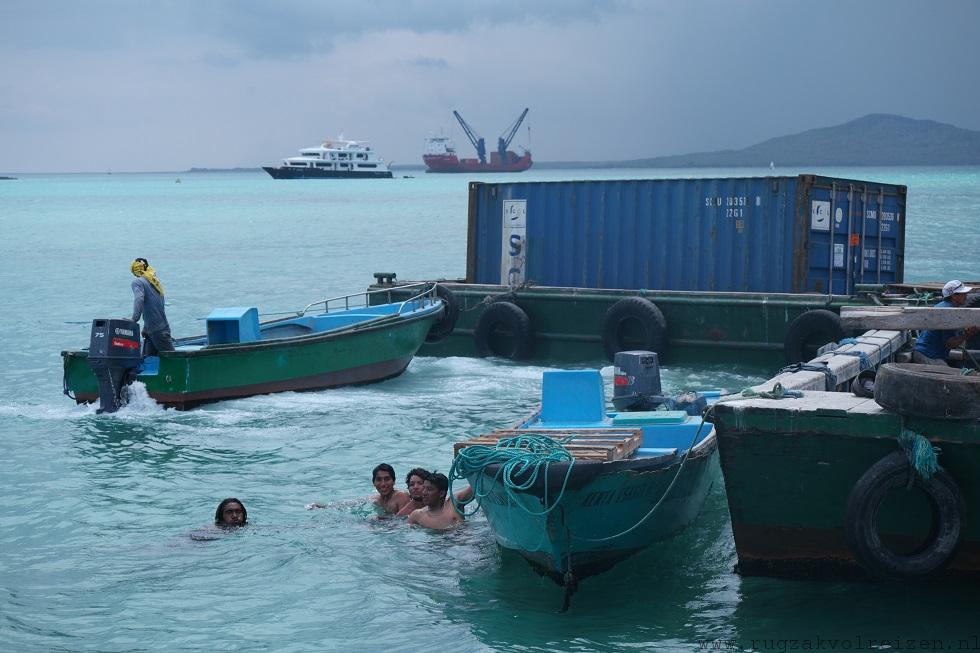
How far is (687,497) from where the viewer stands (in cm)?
1033

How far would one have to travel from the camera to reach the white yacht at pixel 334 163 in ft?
554

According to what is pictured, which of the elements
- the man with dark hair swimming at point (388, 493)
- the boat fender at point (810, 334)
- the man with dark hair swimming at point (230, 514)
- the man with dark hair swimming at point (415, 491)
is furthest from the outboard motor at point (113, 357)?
the boat fender at point (810, 334)

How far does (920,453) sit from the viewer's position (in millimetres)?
8289

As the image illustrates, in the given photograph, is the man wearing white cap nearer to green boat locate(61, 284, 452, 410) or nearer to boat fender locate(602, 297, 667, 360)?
boat fender locate(602, 297, 667, 360)

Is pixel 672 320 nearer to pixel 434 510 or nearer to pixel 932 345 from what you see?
pixel 932 345

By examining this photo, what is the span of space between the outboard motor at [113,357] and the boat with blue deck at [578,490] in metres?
7.70

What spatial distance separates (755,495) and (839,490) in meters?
0.65

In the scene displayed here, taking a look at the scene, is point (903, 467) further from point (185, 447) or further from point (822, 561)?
point (185, 447)

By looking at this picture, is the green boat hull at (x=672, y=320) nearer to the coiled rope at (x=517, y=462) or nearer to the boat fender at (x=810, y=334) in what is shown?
the boat fender at (x=810, y=334)

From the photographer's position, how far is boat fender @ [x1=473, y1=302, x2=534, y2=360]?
839 inches

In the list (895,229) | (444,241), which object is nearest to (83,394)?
(895,229)

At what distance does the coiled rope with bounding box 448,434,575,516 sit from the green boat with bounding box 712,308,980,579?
131cm

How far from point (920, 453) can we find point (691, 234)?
12553 millimetres

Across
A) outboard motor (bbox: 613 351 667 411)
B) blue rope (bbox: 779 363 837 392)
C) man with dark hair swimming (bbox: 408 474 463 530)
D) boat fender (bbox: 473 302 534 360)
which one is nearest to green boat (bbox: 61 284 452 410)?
boat fender (bbox: 473 302 534 360)
